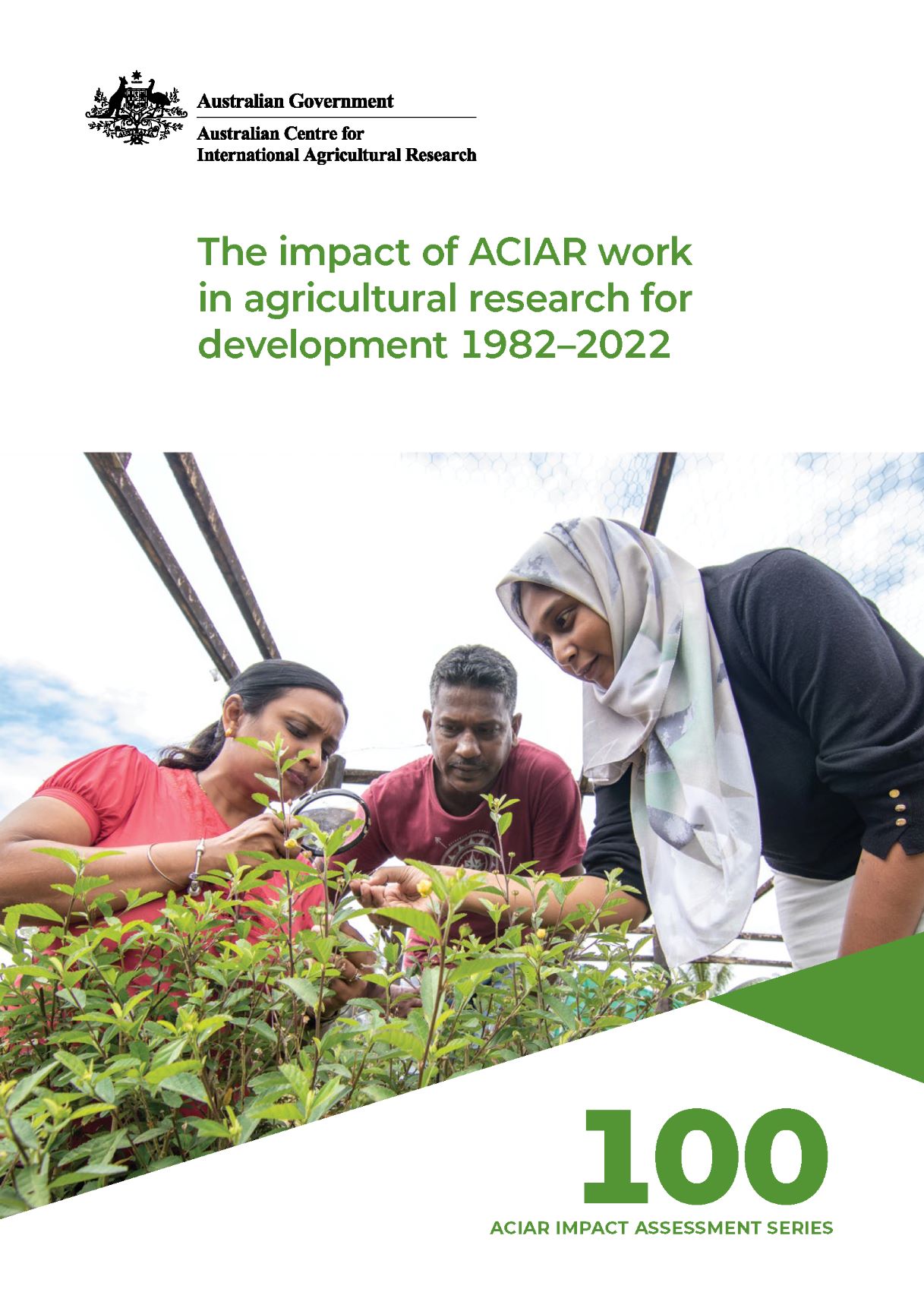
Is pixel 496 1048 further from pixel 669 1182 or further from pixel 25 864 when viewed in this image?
pixel 25 864

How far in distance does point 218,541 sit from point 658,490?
1173 millimetres

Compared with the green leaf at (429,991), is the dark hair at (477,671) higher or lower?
higher

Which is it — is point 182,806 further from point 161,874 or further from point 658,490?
point 658,490

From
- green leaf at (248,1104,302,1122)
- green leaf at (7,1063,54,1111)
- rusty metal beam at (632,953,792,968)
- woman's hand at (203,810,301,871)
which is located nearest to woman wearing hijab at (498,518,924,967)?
woman's hand at (203,810,301,871)

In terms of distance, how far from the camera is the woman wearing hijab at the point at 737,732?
110 centimetres

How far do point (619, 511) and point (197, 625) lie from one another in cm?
135

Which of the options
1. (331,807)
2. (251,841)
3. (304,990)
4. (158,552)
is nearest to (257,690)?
(331,807)

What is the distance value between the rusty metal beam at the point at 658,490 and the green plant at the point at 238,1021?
4.49 feet

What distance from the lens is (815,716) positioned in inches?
46.1

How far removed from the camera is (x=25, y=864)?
112 cm

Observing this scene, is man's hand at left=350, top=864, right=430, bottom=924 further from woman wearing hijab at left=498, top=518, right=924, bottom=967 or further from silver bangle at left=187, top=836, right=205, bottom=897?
woman wearing hijab at left=498, top=518, right=924, bottom=967

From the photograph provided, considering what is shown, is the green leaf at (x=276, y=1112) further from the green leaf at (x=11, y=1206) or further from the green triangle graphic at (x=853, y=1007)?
the green triangle graphic at (x=853, y=1007)

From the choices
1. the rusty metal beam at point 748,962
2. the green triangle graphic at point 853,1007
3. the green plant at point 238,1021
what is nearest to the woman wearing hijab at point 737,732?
the green triangle graphic at point 853,1007

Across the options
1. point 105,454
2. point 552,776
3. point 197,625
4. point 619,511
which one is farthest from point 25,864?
point 619,511
